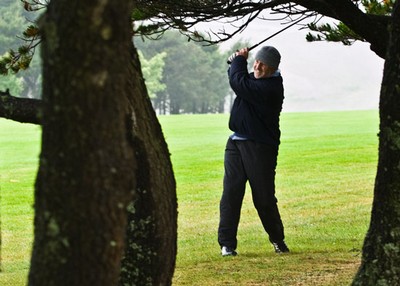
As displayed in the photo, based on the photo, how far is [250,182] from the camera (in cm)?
823

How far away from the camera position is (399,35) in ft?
14.5

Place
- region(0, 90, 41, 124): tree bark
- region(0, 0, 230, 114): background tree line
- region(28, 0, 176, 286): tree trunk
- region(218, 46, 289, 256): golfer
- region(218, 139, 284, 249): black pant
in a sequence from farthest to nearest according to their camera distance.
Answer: region(0, 0, 230, 114): background tree line → region(218, 139, 284, 249): black pant → region(218, 46, 289, 256): golfer → region(0, 90, 41, 124): tree bark → region(28, 0, 176, 286): tree trunk

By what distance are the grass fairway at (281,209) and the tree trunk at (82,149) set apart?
149 inches

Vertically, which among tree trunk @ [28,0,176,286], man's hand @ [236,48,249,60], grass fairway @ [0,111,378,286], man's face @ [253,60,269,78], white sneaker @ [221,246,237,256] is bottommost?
grass fairway @ [0,111,378,286]

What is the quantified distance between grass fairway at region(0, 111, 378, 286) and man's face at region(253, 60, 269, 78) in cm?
165

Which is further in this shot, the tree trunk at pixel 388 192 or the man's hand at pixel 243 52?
the man's hand at pixel 243 52

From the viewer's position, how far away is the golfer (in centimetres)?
782

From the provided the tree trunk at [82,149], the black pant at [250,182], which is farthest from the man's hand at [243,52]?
the tree trunk at [82,149]

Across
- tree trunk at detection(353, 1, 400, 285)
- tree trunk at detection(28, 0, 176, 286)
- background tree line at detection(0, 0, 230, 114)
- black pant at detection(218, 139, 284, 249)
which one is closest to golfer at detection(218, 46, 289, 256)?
black pant at detection(218, 139, 284, 249)

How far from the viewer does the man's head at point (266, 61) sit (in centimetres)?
784

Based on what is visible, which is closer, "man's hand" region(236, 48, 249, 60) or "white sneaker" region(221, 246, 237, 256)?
"man's hand" region(236, 48, 249, 60)

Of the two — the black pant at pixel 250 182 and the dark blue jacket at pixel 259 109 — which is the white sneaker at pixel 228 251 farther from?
the dark blue jacket at pixel 259 109

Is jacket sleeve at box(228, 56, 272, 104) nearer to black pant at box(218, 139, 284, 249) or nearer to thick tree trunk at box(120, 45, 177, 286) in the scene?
black pant at box(218, 139, 284, 249)

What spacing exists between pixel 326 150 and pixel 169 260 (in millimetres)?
26054
